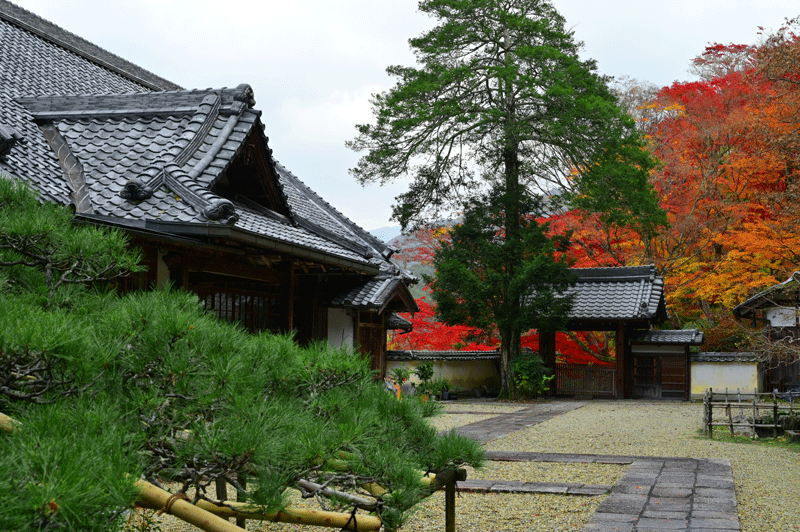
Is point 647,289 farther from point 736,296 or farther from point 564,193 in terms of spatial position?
point 564,193

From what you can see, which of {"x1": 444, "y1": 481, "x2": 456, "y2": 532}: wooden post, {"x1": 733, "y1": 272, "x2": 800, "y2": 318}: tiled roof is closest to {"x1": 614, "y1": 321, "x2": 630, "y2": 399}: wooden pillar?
{"x1": 733, "y1": 272, "x2": 800, "y2": 318}: tiled roof

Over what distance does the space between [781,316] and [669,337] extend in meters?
3.14

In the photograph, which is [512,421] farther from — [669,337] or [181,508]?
[181,508]

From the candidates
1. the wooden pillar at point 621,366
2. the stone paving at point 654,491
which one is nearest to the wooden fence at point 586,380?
the wooden pillar at point 621,366

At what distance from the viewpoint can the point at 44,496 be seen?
1.56 meters

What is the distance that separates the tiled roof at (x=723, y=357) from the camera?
20.0 m

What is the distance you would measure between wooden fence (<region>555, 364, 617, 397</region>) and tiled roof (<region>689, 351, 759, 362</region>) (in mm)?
2457

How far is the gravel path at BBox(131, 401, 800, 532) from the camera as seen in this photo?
18.9ft

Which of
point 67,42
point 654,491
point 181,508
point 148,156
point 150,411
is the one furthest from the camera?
point 67,42

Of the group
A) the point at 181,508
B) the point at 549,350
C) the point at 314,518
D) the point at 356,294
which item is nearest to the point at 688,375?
the point at 549,350

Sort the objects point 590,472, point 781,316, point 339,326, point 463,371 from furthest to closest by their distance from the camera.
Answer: point 463,371, point 781,316, point 339,326, point 590,472

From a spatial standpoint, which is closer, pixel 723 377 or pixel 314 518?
pixel 314 518

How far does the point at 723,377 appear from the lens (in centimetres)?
2030

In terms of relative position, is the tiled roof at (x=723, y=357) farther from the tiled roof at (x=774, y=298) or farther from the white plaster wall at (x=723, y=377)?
the tiled roof at (x=774, y=298)
